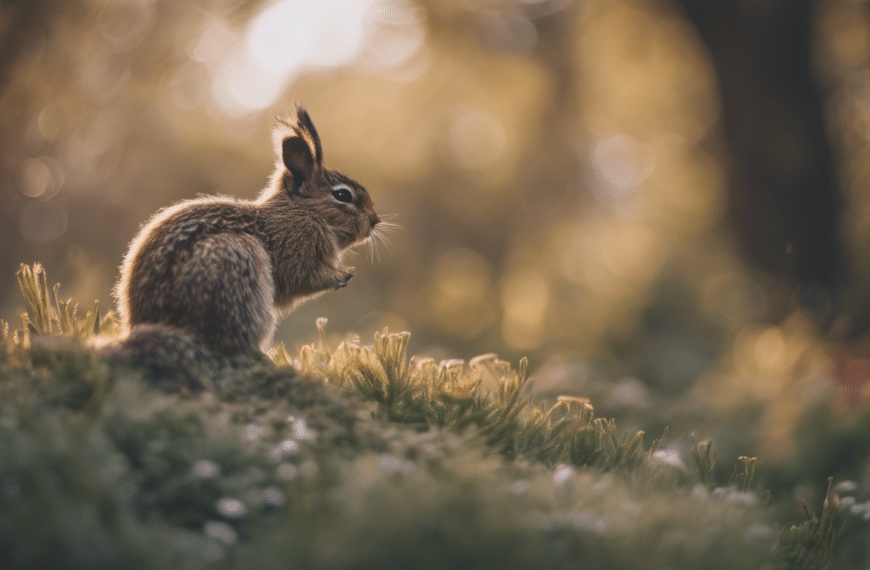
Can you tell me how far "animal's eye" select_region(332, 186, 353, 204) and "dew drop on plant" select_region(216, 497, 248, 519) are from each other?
2255 mm

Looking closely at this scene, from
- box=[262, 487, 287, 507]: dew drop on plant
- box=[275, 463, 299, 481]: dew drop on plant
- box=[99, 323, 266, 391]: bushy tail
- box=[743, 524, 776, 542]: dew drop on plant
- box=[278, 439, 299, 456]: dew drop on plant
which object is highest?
box=[99, 323, 266, 391]: bushy tail

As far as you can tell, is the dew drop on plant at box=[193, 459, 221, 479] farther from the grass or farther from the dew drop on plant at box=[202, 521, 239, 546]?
the dew drop on plant at box=[202, 521, 239, 546]

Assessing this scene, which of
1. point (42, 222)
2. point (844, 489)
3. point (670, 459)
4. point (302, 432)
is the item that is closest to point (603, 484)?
point (670, 459)

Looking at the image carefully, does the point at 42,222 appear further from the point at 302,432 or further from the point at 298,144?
the point at 302,432

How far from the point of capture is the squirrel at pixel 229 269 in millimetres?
2631

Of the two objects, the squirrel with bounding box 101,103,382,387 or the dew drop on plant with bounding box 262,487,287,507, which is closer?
the dew drop on plant with bounding box 262,487,287,507

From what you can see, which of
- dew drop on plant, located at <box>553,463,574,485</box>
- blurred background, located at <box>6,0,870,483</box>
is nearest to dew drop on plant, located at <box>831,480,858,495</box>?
blurred background, located at <box>6,0,870,483</box>

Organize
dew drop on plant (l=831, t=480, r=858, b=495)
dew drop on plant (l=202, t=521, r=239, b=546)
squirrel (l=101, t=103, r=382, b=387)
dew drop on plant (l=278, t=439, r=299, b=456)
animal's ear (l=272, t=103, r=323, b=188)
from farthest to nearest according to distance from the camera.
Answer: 1. dew drop on plant (l=831, t=480, r=858, b=495)
2. animal's ear (l=272, t=103, r=323, b=188)
3. squirrel (l=101, t=103, r=382, b=387)
4. dew drop on plant (l=278, t=439, r=299, b=456)
5. dew drop on plant (l=202, t=521, r=239, b=546)

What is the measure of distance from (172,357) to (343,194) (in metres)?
1.68

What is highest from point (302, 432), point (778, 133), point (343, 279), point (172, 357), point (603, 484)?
point (778, 133)

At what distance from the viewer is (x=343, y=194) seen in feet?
12.6

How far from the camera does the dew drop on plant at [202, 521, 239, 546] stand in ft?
5.97

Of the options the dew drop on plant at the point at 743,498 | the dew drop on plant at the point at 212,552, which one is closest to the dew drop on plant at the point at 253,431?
the dew drop on plant at the point at 212,552

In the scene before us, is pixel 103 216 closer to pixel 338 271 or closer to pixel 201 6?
pixel 201 6
